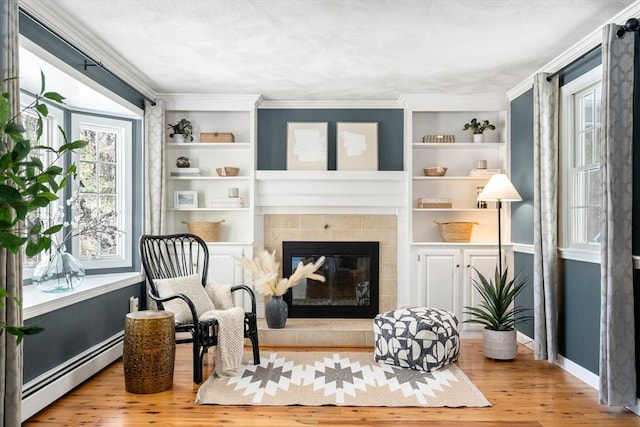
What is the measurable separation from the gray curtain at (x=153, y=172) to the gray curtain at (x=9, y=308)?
8.79ft

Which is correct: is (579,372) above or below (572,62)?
below

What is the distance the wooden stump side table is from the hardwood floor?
0.23 feet

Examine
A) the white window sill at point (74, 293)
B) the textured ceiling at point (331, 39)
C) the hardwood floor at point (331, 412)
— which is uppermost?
the textured ceiling at point (331, 39)

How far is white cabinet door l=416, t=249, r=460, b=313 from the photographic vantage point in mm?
5461

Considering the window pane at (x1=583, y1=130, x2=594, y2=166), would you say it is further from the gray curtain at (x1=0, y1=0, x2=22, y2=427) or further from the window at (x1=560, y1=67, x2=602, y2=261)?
the gray curtain at (x1=0, y1=0, x2=22, y2=427)

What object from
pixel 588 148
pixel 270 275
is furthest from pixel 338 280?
pixel 588 148

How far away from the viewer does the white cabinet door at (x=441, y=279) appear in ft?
17.9

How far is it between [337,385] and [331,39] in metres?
2.41

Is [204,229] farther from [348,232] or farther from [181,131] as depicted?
[348,232]

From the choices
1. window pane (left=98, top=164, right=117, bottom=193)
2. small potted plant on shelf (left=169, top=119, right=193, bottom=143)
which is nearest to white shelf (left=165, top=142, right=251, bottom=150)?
small potted plant on shelf (left=169, top=119, right=193, bottom=143)

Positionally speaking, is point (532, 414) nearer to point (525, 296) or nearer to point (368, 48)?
point (525, 296)

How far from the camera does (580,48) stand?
13.0ft

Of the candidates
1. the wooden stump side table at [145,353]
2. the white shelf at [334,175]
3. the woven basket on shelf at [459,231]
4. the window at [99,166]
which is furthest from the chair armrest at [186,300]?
the woven basket on shelf at [459,231]

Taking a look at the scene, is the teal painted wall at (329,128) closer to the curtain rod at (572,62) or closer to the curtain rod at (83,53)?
the curtain rod at (83,53)
